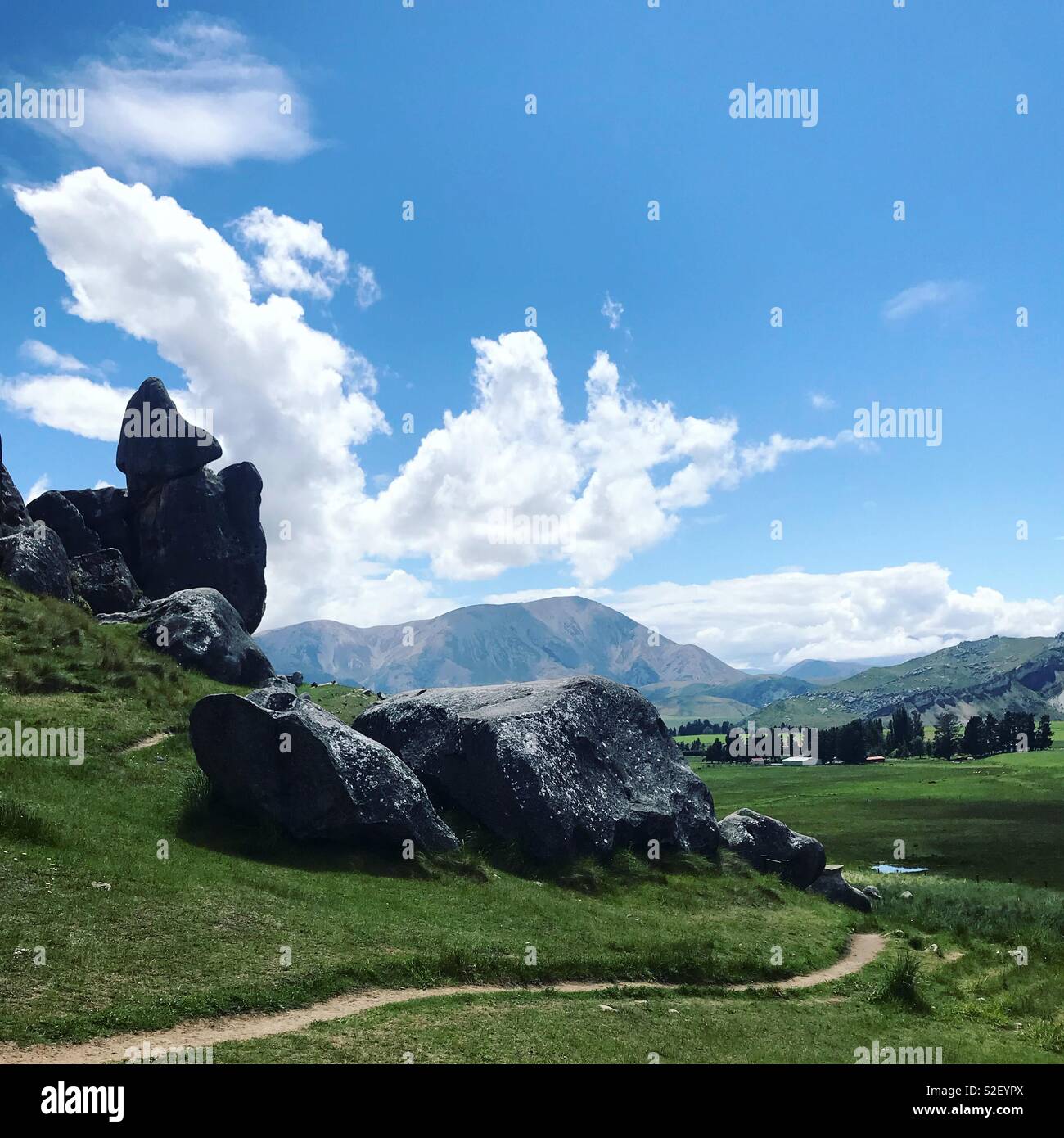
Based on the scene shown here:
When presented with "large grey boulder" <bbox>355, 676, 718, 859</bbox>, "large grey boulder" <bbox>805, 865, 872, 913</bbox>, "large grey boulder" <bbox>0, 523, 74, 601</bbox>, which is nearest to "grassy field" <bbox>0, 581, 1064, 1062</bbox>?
"large grey boulder" <bbox>805, 865, 872, 913</bbox>

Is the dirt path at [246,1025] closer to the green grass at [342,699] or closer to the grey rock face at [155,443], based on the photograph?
the green grass at [342,699]

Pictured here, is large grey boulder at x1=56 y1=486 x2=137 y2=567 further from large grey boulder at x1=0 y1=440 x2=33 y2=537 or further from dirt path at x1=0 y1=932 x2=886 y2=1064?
dirt path at x1=0 y1=932 x2=886 y2=1064

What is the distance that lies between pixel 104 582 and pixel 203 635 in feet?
52.8

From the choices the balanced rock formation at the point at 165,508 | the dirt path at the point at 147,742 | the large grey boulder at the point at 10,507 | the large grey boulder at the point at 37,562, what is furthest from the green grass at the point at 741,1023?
the balanced rock formation at the point at 165,508

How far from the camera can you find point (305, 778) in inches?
1220

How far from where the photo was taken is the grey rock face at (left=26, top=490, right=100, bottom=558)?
68062mm

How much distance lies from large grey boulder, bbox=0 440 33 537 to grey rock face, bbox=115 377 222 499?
21048mm

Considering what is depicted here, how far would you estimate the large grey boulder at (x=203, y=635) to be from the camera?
51.4 metres

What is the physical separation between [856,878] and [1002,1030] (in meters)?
32.8

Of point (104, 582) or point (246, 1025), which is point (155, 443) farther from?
point (246, 1025)

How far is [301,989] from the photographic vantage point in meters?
18.8
